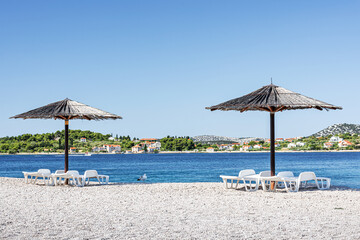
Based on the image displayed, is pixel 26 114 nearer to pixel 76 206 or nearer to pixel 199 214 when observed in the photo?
pixel 76 206

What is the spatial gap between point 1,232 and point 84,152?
437 ft

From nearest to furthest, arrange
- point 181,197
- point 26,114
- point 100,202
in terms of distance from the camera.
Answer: point 100,202 < point 181,197 < point 26,114

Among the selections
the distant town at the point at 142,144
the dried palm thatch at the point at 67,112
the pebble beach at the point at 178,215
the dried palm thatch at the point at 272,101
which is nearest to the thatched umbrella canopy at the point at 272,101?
the dried palm thatch at the point at 272,101

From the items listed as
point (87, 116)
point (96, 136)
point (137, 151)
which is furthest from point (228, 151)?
point (87, 116)

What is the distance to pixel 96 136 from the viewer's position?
14438 centimetres

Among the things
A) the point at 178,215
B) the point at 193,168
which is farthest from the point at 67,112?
the point at 193,168

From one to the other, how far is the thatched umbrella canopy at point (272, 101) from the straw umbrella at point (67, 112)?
3.51 m

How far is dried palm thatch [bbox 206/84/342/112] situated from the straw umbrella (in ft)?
11.5

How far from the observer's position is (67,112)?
12.1 m

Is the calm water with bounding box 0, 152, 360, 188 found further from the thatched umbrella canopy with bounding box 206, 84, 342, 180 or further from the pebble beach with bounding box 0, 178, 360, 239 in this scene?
the pebble beach with bounding box 0, 178, 360, 239

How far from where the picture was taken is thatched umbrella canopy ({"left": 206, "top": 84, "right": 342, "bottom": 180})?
10.1 metres

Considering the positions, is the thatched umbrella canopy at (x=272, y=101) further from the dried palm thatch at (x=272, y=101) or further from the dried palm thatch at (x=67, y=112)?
the dried palm thatch at (x=67, y=112)

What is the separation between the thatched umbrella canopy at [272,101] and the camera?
1007 cm

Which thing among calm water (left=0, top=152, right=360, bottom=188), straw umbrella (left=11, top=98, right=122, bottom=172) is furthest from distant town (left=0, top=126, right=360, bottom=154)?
straw umbrella (left=11, top=98, right=122, bottom=172)
